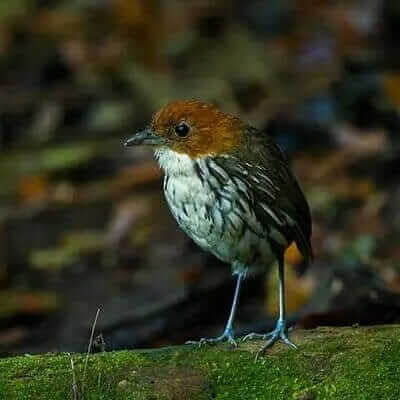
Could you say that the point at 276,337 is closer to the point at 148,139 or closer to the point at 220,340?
the point at 220,340

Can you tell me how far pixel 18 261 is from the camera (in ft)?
28.3

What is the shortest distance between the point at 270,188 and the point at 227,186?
224 millimetres

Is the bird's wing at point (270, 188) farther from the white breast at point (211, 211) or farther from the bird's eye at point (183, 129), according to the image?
the bird's eye at point (183, 129)

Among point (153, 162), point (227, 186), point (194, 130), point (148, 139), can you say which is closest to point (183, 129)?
point (194, 130)

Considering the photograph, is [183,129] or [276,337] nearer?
[276,337]

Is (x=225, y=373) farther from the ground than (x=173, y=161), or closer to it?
closer to it

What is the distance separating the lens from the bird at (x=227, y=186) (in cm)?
500

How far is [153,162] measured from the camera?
9922 mm

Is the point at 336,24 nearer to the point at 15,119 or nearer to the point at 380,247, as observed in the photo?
the point at 15,119

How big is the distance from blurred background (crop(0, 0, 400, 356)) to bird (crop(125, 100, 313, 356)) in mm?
685

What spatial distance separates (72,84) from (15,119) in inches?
28.2

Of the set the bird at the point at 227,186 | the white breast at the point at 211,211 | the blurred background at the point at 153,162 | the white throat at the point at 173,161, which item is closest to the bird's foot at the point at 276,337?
the bird at the point at 227,186

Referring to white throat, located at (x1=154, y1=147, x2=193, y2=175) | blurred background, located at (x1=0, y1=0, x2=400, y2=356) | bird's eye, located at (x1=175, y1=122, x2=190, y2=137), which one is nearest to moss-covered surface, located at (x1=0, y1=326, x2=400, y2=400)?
white throat, located at (x1=154, y1=147, x2=193, y2=175)

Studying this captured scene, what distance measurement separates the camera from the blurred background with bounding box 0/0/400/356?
7.15m
